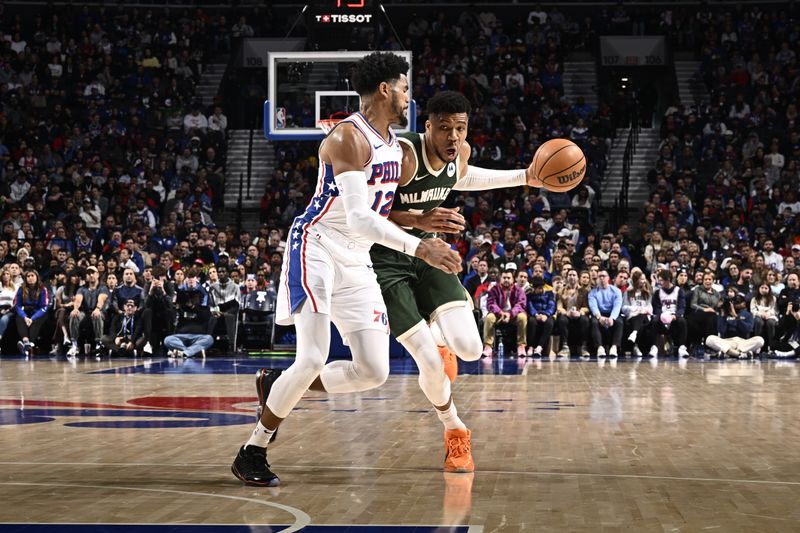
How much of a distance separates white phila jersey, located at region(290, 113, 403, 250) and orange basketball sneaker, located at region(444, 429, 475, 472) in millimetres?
1003

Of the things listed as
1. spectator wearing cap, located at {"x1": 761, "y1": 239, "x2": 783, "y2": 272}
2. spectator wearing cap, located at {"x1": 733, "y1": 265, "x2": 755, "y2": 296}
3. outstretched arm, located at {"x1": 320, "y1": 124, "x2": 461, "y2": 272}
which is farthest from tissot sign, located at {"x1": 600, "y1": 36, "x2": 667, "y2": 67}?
outstretched arm, located at {"x1": 320, "y1": 124, "x2": 461, "y2": 272}

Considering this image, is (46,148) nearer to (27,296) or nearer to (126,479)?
(27,296)

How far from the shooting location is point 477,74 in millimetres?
23000

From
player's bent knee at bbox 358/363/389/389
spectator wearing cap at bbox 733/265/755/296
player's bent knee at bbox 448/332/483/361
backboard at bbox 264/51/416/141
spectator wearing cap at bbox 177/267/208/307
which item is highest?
backboard at bbox 264/51/416/141

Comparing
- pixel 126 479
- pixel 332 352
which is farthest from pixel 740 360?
pixel 126 479

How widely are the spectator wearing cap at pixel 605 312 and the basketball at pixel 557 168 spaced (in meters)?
9.36

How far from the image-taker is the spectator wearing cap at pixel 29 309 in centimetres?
1527

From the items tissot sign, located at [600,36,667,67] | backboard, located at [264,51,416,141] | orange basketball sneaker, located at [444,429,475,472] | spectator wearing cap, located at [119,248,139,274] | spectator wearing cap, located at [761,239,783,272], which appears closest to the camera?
orange basketball sneaker, located at [444,429,475,472]

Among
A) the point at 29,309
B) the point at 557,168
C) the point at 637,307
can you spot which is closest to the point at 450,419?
the point at 557,168

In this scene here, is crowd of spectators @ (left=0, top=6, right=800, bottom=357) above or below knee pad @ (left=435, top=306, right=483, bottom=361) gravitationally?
above

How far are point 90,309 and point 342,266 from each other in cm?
1103

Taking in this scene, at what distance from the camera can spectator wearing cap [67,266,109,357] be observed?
49.6ft

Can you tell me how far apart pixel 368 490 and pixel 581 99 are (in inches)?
730

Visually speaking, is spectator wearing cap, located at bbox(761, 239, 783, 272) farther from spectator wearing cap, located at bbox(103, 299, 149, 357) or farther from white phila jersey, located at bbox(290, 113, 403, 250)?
white phila jersey, located at bbox(290, 113, 403, 250)
